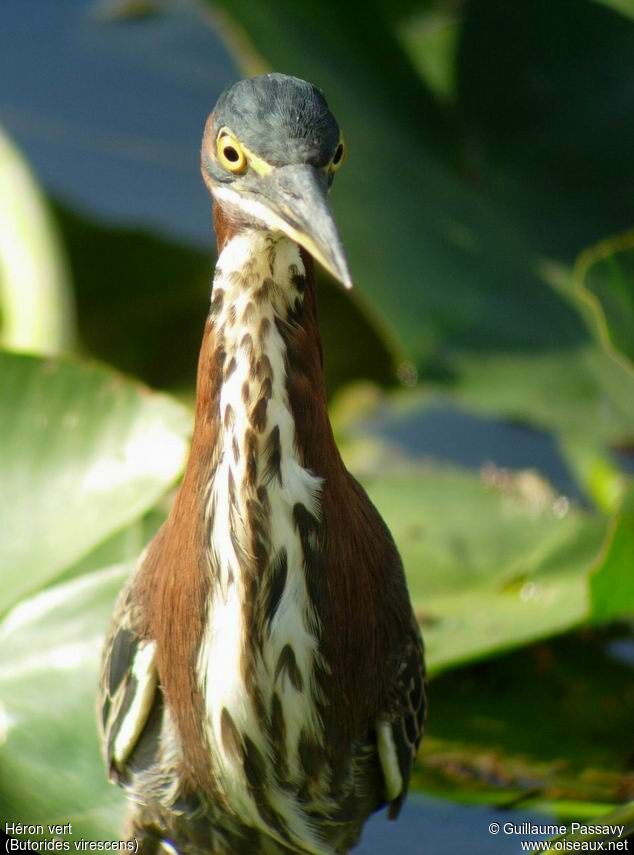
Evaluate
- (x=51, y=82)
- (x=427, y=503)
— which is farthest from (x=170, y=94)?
(x=427, y=503)

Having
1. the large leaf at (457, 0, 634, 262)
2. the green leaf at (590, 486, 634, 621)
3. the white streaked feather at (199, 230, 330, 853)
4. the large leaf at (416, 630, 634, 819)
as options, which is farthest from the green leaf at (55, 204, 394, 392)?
the white streaked feather at (199, 230, 330, 853)

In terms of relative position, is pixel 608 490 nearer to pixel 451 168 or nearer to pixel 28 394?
pixel 451 168

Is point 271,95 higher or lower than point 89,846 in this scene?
higher

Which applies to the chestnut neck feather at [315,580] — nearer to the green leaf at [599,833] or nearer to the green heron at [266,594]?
the green heron at [266,594]

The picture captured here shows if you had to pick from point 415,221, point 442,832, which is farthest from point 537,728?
point 415,221

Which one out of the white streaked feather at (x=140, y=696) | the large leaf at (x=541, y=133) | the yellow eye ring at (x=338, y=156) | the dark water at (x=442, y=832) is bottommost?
the dark water at (x=442, y=832)

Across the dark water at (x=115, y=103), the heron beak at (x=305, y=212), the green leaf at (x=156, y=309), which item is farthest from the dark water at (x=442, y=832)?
the dark water at (x=115, y=103)

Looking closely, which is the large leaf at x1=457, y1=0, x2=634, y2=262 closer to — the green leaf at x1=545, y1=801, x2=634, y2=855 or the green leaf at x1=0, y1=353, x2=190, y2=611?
the green leaf at x1=0, y1=353, x2=190, y2=611
